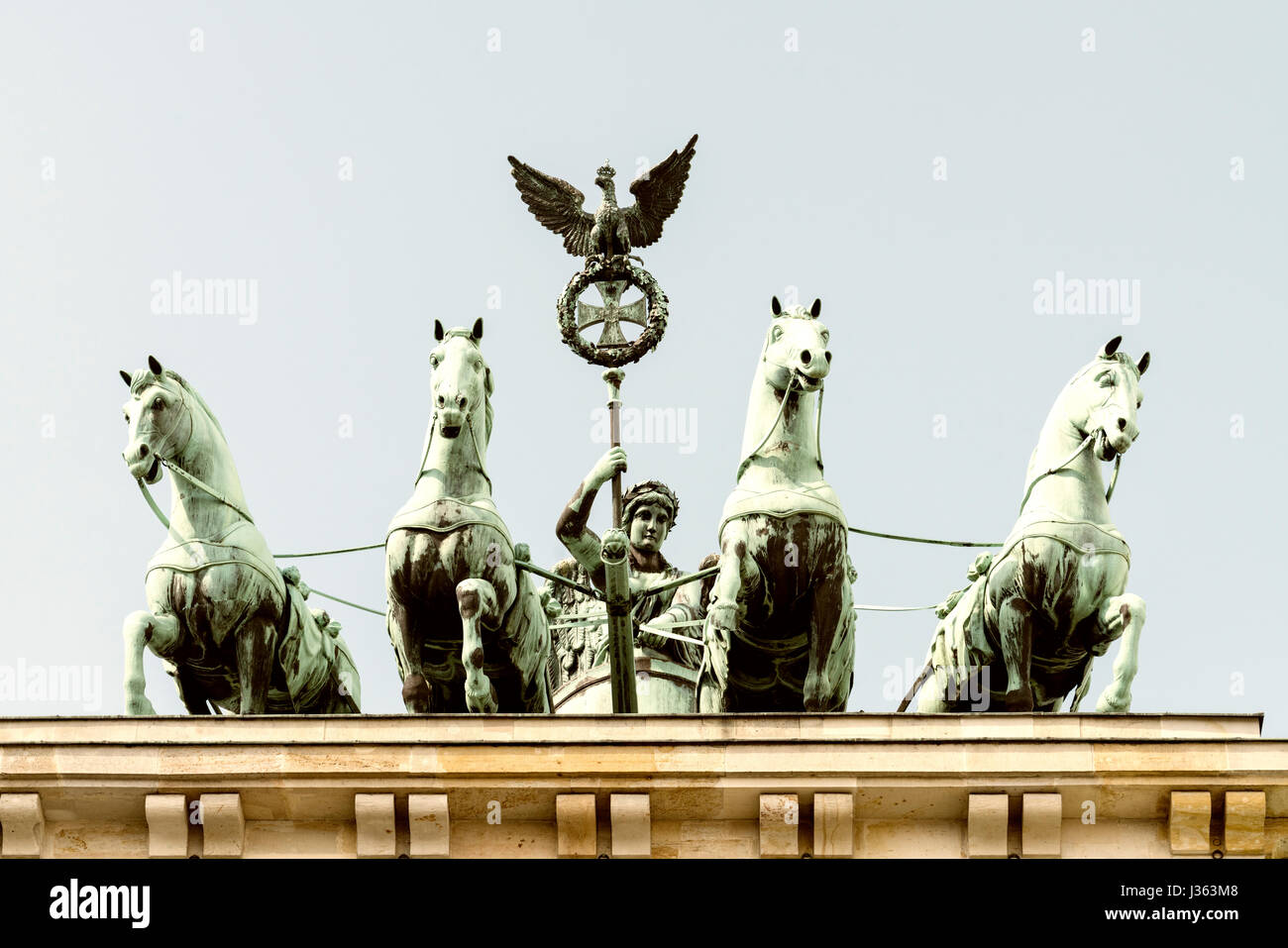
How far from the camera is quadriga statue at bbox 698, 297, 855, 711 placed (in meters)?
30.8

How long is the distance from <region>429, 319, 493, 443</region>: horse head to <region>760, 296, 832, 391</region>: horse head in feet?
6.73

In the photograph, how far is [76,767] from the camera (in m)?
28.5

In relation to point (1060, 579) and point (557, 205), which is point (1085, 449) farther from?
point (557, 205)

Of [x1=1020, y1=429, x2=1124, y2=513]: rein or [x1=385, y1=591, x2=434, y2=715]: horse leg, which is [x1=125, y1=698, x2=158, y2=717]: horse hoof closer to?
[x1=385, y1=591, x2=434, y2=715]: horse leg

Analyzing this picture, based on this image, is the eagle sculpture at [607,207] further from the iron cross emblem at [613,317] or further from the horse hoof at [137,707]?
the horse hoof at [137,707]

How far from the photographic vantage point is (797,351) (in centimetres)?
3094

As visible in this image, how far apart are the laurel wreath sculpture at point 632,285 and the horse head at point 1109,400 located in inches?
125

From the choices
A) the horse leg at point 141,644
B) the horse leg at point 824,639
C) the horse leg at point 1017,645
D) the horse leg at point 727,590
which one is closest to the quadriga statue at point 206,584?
the horse leg at point 141,644

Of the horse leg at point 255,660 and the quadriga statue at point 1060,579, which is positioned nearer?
the quadriga statue at point 1060,579

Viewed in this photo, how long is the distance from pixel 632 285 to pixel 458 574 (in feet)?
9.86

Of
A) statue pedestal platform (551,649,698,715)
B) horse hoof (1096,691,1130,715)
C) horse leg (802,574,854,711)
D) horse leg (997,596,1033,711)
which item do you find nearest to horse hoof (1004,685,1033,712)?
horse leg (997,596,1033,711)

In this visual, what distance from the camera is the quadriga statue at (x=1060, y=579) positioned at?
30828mm

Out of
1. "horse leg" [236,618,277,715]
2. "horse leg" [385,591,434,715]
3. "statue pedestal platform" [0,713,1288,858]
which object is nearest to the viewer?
"statue pedestal platform" [0,713,1288,858]
